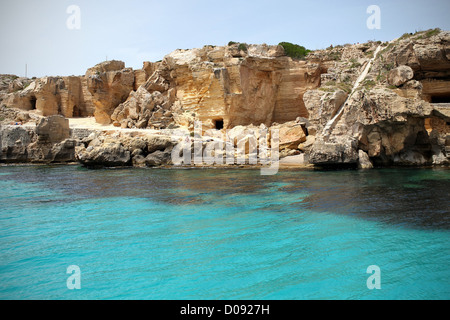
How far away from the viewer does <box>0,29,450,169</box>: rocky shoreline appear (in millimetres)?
15719

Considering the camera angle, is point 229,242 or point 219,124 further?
point 219,124

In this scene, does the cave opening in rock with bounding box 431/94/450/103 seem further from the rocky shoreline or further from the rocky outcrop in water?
the rocky outcrop in water

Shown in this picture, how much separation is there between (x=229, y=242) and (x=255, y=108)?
19.3 meters

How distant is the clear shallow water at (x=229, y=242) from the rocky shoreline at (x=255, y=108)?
5.43m

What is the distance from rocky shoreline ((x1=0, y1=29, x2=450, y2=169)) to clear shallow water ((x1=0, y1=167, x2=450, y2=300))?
5.43 metres

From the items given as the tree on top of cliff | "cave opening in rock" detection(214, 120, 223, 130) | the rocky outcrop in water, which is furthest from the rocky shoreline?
"cave opening in rock" detection(214, 120, 223, 130)

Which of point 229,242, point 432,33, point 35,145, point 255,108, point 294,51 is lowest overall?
point 229,242

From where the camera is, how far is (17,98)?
95.5 ft

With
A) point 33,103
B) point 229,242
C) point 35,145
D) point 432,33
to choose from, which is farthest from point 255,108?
point 33,103

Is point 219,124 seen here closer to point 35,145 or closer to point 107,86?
point 107,86

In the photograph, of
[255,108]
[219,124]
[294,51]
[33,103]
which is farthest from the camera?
[33,103]

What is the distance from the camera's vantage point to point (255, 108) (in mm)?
24094

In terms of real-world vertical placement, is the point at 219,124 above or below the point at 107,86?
below
